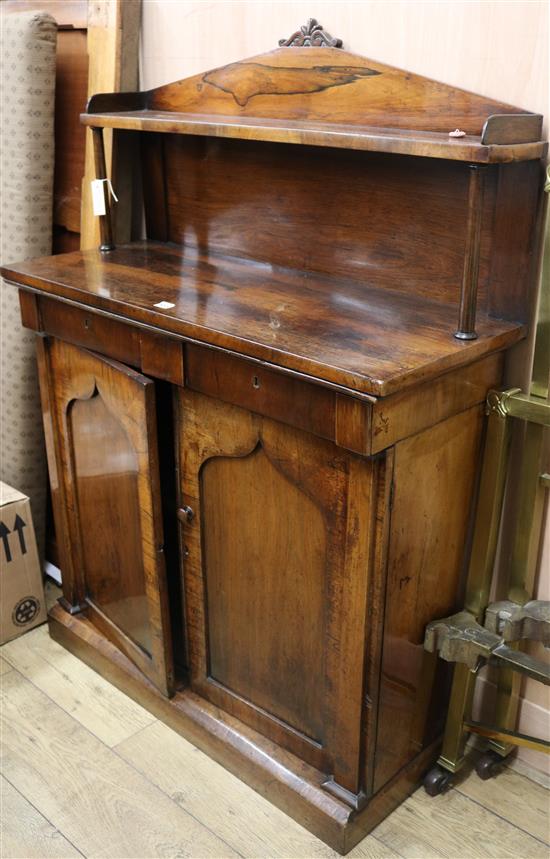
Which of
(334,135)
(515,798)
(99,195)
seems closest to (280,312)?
(334,135)

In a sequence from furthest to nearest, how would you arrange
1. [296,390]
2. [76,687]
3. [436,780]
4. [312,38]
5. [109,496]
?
[76,687], [109,496], [436,780], [312,38], [296,390]

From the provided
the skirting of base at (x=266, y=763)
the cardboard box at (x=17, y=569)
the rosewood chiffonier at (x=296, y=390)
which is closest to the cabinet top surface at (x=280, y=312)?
the rosewood chiffonier at (x=296, y=390)

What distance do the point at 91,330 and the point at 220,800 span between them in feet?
3.44

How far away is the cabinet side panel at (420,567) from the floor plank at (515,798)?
158mm

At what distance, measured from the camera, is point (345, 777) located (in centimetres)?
169

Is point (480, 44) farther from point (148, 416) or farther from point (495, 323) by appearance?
point (148, 416)

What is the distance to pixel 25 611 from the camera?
239 cm

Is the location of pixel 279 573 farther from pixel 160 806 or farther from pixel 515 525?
pixel 160 806

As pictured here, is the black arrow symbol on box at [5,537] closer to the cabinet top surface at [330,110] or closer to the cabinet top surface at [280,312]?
the cabinet top surface at [280,312]

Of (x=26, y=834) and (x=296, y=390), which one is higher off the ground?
(x=296, y=390)

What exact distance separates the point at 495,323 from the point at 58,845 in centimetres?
135

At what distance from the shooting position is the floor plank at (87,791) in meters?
1.76

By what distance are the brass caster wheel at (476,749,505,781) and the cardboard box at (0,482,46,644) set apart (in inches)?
49.4

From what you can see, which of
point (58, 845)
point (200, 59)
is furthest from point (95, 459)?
point (200, 59)
